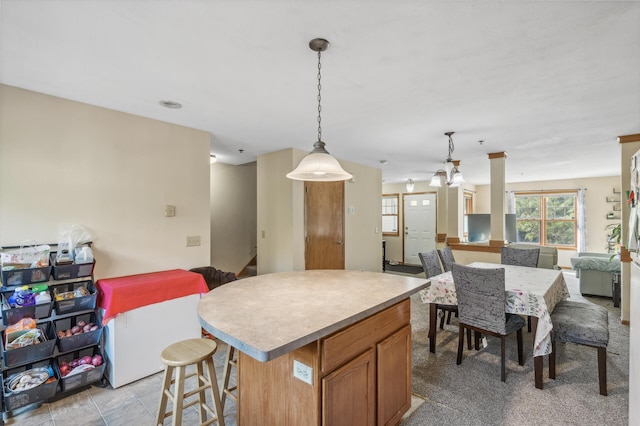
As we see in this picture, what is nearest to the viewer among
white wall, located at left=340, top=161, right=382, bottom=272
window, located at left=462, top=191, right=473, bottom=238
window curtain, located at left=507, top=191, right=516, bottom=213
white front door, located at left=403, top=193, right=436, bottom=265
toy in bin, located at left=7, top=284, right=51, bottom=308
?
toy in bin, located at left=7, top=284, right=51, bottom=308

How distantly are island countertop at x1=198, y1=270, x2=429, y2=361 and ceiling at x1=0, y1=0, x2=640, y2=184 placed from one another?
149cm

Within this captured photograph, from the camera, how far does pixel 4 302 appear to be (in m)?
2.14

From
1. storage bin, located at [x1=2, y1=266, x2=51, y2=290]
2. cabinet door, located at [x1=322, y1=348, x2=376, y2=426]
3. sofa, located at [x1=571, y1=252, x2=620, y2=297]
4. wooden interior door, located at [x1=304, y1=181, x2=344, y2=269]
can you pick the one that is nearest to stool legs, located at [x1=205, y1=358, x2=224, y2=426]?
cabinet door, located at [x1=322, y1=348, x2=376, y2=426]

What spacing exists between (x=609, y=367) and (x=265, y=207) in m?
4.29

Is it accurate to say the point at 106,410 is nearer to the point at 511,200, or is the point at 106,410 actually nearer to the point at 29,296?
the point at 29,296

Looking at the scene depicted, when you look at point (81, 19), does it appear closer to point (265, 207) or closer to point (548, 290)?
point (265, 207)

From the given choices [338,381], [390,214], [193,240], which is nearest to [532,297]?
[338,381]

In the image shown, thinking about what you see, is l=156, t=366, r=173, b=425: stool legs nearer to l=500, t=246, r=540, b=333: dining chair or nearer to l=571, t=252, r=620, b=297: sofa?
l=500, t=246, r=540, b=333: dining chair

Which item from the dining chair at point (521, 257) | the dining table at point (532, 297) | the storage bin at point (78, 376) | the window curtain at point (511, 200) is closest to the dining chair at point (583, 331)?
the dining table at point (532, 297)

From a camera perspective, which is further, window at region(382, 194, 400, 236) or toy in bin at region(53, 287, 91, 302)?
window at region(382, 194, 400, 236)

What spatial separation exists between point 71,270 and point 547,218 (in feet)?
32.7

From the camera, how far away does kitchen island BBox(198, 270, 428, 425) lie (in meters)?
1.29

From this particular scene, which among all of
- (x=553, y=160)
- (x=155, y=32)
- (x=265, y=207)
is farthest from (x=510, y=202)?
(x=155, y=32)

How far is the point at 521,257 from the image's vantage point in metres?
3.88
